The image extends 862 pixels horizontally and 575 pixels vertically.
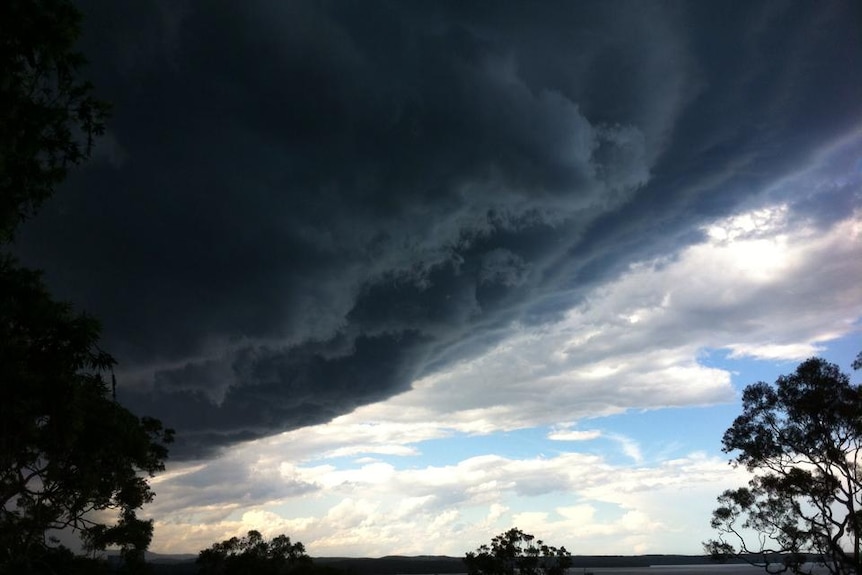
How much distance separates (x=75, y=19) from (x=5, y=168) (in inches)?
200

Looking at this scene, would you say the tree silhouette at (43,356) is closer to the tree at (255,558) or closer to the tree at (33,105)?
the tree at (33,105)

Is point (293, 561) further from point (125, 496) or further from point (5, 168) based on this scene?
point (5, 168)

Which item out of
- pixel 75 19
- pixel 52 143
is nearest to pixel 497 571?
pixel 52 143

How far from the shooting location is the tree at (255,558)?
56906 millimetres

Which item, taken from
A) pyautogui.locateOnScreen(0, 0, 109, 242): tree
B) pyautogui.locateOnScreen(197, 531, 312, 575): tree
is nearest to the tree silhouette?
pyautogui.locateOnScreen(0, 0, 109, 242): tree

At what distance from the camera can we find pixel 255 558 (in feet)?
190

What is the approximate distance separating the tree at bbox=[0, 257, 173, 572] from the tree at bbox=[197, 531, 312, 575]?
26009mm

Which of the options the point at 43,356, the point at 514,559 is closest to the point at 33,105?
the point at 43,356

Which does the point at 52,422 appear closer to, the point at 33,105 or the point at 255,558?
the point at 33,105

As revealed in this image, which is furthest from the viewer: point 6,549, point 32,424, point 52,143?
point 6,549

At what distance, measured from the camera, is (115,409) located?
1110 inches

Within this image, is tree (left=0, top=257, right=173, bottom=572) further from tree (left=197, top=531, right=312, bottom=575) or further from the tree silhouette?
tree (left=197, top=531, right=312, bottom=575)

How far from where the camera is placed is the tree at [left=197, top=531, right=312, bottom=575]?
56.9 meters

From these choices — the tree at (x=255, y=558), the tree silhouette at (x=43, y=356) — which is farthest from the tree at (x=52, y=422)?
the tree at (x=255, y=558)
